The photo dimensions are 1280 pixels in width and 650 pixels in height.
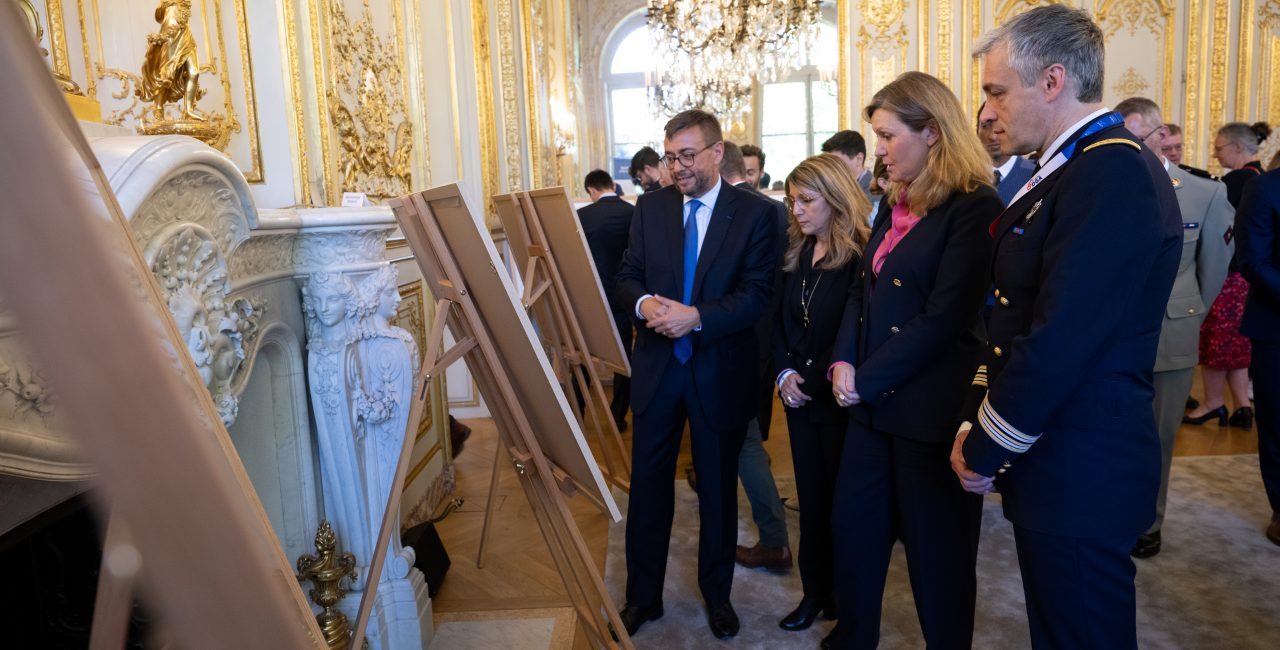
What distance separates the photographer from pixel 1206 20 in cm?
805

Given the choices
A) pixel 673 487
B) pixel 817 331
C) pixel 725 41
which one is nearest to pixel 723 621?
pixel 673 487

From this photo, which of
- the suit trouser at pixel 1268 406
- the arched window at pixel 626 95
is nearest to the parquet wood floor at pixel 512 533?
the suit trouser at pixel 1268 406

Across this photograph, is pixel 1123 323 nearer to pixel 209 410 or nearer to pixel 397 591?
pixel 209 410

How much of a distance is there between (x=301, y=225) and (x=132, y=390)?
2.23m

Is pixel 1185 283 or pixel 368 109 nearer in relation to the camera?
pixel 1185 283

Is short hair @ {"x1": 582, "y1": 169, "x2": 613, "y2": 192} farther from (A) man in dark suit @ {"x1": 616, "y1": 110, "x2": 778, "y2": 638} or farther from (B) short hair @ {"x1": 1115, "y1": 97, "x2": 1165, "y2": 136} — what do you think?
(B) short hair @ {"x1": 1115, "y1": 97, "x2": 1165, "y2": 136}

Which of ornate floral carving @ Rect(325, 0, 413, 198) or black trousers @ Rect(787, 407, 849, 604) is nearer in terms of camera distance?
black trousers @ Rect(787, 407, 849, 604)

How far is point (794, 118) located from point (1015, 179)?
1423 centimetres

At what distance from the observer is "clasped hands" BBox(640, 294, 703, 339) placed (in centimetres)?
249

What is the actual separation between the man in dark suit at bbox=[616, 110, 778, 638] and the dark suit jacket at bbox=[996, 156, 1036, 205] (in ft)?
2.86

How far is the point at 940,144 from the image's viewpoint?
79.4 inches

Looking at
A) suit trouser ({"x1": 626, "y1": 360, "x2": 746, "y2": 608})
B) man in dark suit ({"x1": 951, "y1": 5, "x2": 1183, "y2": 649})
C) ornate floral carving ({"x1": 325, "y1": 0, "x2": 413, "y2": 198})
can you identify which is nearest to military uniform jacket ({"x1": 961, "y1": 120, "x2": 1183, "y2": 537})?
man in dark suit ({"x1": 951, "y1": 5, "x2": 1183, "y2": 649})

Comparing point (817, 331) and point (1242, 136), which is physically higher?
point (1242, 136)

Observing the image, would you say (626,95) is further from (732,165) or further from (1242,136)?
(1242,136)
